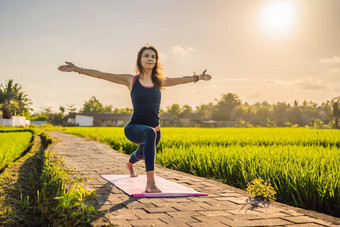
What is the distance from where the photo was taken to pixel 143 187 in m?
3.72

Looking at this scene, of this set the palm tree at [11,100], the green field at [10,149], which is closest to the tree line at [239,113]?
the palm tree at [11,100]

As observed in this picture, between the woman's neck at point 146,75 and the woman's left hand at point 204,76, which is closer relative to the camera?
the woman's neck at point 146,75

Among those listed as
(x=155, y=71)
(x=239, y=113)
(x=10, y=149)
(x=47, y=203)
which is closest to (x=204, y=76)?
(x=155, y=71)

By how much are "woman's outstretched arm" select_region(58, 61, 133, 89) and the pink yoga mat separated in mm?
1138

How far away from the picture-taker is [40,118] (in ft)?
187

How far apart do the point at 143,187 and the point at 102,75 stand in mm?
1395

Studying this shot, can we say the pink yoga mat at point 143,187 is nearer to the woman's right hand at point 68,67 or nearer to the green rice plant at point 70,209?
the green rice plant at point 70,209

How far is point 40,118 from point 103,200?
2276 inches

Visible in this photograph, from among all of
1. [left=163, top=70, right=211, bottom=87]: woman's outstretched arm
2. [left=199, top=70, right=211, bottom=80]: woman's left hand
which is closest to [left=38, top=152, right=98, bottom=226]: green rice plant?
[left=163, top=70, right=211, bottom=87]: woman's outstretched arm

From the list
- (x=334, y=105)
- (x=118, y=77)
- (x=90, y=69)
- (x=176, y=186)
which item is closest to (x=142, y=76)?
(x=118, y=77)

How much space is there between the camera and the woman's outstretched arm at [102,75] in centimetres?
397

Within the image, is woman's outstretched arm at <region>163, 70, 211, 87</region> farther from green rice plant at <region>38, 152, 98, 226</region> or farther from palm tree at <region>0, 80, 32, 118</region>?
palm tree at <region>0, 80, 32, 118</region>

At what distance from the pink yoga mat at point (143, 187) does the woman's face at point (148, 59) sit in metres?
1.33

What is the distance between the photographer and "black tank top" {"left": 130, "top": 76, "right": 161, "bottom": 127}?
3.76 meters
